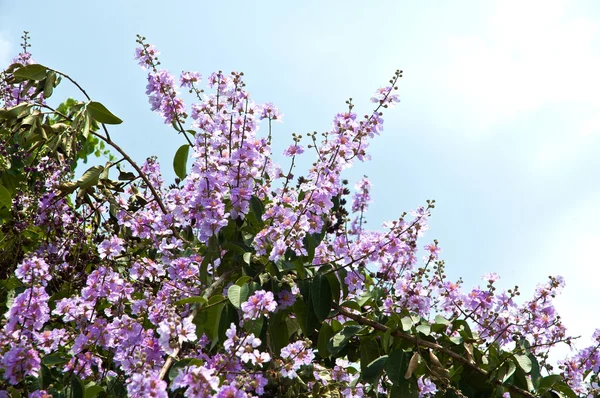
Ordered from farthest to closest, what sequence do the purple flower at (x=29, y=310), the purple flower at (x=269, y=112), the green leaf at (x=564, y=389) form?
the purple flower at (x=269, y=112) < the green leaf at (x=564, y=389) < the purple flower at (x=29, y=310)

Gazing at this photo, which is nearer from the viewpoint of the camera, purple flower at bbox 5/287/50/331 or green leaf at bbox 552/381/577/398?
purple flower at bbox 5/287/50/331

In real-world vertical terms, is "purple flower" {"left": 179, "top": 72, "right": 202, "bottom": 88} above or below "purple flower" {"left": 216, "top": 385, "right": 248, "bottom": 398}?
above

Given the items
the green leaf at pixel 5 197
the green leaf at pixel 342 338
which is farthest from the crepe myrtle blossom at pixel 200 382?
the green leaf at pixel 5 197

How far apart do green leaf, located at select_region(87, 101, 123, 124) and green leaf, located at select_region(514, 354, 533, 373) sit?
6.46 feet

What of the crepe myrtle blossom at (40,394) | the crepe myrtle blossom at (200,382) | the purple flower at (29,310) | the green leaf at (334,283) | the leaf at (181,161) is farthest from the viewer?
the leaf at (181,161)

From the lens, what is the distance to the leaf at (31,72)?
9.96 feet

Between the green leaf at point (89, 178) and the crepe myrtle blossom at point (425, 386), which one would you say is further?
the green leaf at point (89, 178)

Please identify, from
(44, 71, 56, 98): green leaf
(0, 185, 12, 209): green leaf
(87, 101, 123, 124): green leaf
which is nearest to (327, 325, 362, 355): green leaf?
(87, 101, 123, 124): green leaf

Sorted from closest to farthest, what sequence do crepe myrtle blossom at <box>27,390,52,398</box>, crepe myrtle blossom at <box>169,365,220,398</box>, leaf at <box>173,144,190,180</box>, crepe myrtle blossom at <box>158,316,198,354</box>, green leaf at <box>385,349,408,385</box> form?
crepe myrtle blossom at <box>169,365,220,398</box> < crepe myrtle blossom at <box>158,316,198,354</box> < crepe myrtle blossom at <box>27,390,52,398</box> < green leaf at <box>385,349,408,385</box> < leaf at <box>173,144,190,180</box>

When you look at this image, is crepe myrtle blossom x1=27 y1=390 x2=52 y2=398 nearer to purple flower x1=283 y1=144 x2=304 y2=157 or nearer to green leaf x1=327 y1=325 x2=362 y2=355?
green leaf x1=327 y1=325 x2=362 y2=355

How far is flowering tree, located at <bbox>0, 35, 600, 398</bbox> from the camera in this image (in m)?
2.11

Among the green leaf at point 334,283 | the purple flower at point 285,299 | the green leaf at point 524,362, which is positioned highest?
the green leaf at point 334,283

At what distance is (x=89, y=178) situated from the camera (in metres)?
2.82

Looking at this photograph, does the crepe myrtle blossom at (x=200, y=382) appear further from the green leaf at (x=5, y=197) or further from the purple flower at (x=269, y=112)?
the green leaf at (x=5, y=197)
